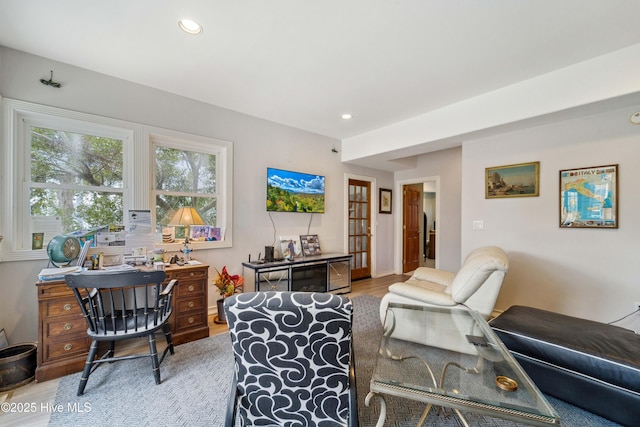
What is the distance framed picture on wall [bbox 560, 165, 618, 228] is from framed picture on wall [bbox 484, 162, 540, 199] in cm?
25

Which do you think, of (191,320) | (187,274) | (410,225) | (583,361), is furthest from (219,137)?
(410,225)

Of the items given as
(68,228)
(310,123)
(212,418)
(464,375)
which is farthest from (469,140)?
(68,228)

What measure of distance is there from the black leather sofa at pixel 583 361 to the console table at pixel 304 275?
2415 millimetres

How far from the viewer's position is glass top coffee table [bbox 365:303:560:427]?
3.49 feet

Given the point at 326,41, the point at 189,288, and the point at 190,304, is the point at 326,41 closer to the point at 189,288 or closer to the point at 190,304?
the point at 189,288

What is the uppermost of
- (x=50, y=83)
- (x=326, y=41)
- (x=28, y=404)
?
(x=326, y=41)

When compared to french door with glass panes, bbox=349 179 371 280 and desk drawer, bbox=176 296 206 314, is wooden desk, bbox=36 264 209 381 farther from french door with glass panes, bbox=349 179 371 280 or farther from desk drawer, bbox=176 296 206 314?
french door with glass panes, bbox=349 179 371 280

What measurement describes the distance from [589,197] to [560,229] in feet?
1.39

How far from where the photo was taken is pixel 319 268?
4.01 meters

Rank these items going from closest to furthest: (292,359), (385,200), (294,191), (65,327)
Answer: (292,359) < (65,327) < (294,191) < (385,200)

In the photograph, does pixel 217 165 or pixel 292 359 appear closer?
pixel 292 359

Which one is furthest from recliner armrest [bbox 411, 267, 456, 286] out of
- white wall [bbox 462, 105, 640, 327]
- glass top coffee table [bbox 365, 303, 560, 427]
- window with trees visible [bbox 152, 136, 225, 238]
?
window with trees visible [bbox 152, 136, 225, 238]

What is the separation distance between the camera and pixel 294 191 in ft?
13.6

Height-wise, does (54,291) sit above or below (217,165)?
below
